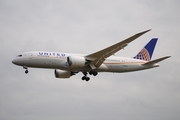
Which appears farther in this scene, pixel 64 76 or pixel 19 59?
pixel 64 76

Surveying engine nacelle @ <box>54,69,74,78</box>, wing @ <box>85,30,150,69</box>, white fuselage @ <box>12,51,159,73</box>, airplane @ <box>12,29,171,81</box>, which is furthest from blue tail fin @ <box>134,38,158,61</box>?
engine nacelle @ <box>54,69,74,78</box>

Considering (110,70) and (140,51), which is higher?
(140,51)

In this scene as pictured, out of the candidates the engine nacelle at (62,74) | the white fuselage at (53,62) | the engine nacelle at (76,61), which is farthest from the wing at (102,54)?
the engine nacelle at (62,74)

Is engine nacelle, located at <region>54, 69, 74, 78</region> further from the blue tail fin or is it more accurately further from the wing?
the blue tail fin

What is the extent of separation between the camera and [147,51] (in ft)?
170

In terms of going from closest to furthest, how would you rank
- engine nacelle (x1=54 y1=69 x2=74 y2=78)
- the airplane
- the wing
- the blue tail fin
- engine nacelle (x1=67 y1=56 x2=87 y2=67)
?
1. the wing
2. the airplane
3. engine nacelle (x1=67 y1=56 x2=87 y2=67)
4. engine nacelle (x1=54 y1=69 x2=74 y2=78)
5. the blue tail fin

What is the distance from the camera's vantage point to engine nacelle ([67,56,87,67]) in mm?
42062

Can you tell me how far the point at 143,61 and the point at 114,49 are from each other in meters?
8.35

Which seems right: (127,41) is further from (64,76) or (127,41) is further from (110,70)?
(64,76)

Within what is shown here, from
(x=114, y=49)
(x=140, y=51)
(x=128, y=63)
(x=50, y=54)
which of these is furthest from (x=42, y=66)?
(x=140, y=51)

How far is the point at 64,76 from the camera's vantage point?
163 feet

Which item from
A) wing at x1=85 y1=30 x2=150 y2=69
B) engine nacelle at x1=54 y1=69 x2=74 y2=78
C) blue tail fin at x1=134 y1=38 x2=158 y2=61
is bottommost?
engine nacelle at x1=54 y1=69 x2=74 y2=78

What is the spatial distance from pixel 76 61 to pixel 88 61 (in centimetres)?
224

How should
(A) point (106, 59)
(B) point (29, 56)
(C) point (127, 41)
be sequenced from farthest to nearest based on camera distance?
(A) point (106, 59) < (B) point (29, 56) < (C) point (127, 41)
